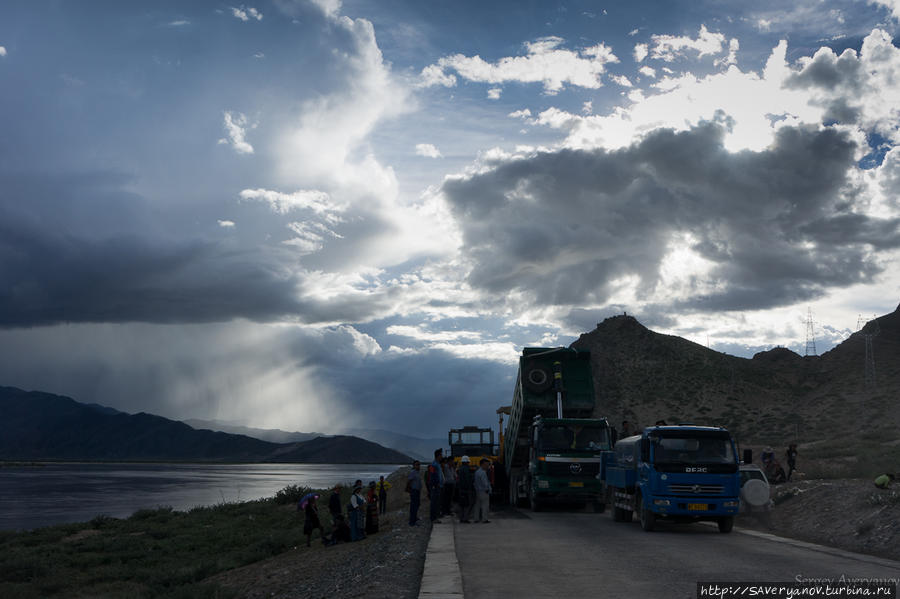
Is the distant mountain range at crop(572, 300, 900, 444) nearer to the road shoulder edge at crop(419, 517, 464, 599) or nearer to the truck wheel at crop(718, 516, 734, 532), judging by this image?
the truck wheel at crop(718, 516, 734, 532)

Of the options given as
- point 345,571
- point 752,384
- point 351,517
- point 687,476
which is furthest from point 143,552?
point 752,384

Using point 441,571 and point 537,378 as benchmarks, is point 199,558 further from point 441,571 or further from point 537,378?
point 441,571

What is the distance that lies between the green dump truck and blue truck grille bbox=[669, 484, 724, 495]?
580 centimetres

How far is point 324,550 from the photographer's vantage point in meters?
21.9

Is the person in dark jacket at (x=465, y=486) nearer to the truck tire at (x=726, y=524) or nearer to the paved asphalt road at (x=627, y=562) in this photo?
the paved asphalt road at (x=627, y=562)

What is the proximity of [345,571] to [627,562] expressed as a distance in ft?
18.8

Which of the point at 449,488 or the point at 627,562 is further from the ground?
the point at 449,488

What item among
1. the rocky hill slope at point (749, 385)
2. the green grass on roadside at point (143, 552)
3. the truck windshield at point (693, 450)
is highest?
the rocky hill slope at point (749, 385)

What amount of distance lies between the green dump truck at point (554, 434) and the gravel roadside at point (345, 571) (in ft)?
15.8

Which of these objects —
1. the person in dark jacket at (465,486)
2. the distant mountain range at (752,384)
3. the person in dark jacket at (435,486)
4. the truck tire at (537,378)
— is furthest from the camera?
the distant mountain range at (752,384)

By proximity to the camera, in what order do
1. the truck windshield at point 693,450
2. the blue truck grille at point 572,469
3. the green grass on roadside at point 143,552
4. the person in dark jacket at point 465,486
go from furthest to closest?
the blue truck grille at point 572,469
the green grass on roadside at point 143,552
the person in dark jacket at point 465,486
the truck windshield at point 693,450

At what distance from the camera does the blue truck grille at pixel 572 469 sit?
80.1 feet

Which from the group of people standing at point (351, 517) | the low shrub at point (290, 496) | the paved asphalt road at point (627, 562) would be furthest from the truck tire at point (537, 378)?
the low shrub at point (290, 496)

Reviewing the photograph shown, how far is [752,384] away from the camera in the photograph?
9694cm
